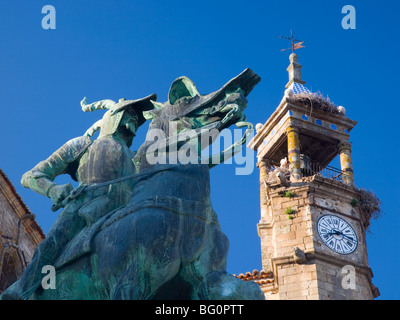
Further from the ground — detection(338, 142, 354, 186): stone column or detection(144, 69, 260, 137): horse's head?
detection(338, 142, 354, 186): stone column

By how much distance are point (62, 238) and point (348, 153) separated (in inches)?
1312

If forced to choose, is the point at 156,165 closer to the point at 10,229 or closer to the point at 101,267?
the point at 101,267

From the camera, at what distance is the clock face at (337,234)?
36.0 m

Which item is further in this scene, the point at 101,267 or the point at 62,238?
the point at 62,238

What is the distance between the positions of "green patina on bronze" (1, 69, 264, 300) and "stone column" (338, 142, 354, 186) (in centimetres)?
3017

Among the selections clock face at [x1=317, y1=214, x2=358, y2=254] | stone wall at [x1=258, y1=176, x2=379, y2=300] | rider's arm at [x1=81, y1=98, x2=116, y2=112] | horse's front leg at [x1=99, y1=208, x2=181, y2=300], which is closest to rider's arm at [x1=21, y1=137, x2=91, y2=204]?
rider's arm at [x1=81, y1=98, x2=116, y2=112]

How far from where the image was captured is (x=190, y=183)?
318 inches

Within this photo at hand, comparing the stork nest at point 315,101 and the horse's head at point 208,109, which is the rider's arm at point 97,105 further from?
the stork nest at point 315,101

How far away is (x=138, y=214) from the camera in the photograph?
7.77 m

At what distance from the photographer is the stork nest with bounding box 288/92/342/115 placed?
4066 centimetres

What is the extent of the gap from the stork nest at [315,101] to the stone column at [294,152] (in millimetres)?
1563

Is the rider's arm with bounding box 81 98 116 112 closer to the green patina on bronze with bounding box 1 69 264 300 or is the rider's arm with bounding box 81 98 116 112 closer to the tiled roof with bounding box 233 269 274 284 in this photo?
the green patina on bronze with bounding box 1 69 264 300

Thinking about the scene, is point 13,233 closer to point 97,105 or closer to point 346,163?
point 346,163
